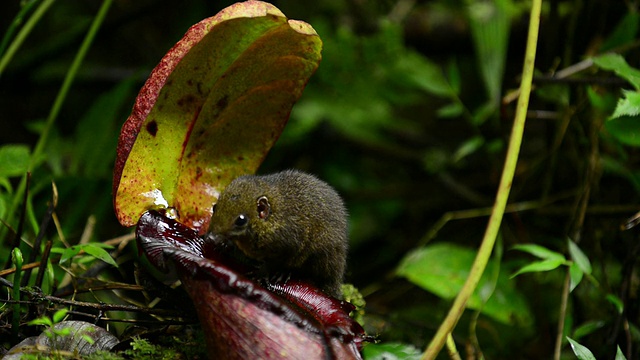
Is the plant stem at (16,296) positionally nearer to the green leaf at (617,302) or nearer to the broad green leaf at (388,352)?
the broad green leaf at (388,352)

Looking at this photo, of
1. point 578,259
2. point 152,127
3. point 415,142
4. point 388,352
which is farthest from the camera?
point 415,142

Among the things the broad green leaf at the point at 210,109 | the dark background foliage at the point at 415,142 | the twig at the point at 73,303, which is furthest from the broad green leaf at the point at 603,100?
the twig at the point at 73,303

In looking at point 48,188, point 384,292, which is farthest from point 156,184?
point 384,292

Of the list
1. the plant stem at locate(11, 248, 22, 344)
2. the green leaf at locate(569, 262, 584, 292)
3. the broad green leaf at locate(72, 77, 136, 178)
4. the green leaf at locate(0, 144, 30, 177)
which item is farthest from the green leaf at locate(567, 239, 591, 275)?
the broad green leaf at locate(72, 77, 136, 178)

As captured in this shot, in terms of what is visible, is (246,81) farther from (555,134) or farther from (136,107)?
(555,134)

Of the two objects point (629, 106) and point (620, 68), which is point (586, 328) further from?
point (620, 68)

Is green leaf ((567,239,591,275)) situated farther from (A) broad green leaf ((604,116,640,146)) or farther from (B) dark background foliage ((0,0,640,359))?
(A) broad green leaf ((604,116,640,146))

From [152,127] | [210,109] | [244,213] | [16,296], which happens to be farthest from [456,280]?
[16,296]
